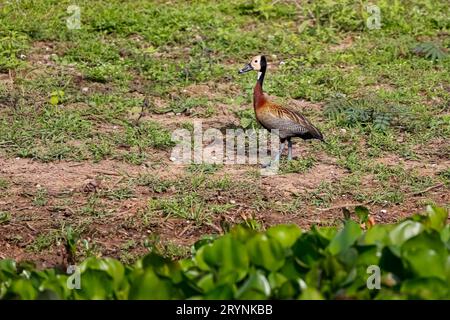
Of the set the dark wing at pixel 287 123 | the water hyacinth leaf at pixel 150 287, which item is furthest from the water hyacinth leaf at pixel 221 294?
the dark wing at pixel 287 123

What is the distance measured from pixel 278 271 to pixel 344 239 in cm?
30

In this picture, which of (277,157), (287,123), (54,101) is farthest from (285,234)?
(54,101)

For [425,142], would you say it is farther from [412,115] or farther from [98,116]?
[98,116]

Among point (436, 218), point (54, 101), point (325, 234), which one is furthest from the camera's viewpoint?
point (54, 101)

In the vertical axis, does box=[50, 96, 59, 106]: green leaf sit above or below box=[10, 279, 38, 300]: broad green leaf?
above

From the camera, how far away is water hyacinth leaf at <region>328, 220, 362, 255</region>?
3.81 m

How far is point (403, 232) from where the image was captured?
3.85 m

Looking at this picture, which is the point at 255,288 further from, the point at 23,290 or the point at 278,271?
the point at 23,290

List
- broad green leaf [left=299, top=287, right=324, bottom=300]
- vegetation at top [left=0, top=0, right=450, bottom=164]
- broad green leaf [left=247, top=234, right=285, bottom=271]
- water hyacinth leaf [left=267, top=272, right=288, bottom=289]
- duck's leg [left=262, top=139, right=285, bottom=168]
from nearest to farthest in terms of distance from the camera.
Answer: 1. broad green leaf [left=299, top=287, right=324, bottom=300]
2. water hyacinth leaf [left=267, top=272, right=288, bottom=289]
3. broad green leaf [left=247, top=234, right=285, bottom=271]
4. duck's leg [left=262, top=139, right=285, bottom=168]
5. vegetation at top [left=0, top=0, right=450, bottom=164]

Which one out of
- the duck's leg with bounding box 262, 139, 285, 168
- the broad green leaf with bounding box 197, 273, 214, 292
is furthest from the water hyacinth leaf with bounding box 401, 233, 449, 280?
the duck's leg with bounding box 262, 139, 285, 168

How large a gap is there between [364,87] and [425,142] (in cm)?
118

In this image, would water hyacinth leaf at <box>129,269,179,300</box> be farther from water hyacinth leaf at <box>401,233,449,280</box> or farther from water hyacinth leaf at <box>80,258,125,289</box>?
water hyacinth leaf at <box>401,233,449,280</box>

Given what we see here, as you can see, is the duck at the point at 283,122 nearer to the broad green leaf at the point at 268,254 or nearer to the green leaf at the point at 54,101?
the green leaf at the point at 54,101
